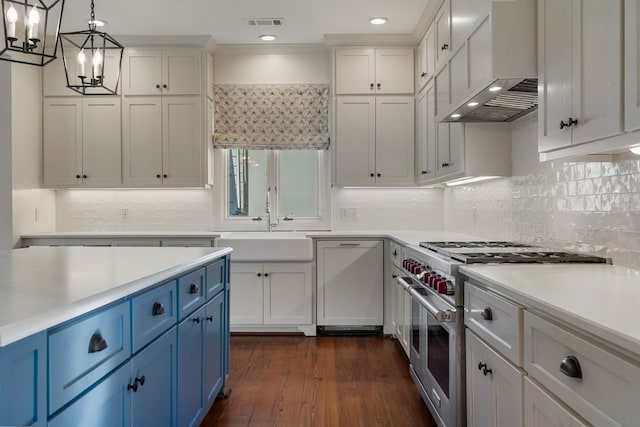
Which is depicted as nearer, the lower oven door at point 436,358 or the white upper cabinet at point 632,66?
the white upper cabinet at point 632,66

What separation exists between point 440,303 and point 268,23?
287cm

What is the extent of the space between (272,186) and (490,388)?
3.23m

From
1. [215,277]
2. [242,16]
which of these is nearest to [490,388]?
[215,277]

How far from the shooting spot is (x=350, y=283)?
12.7 feet

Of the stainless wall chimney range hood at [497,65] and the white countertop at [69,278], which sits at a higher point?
the stainless wall chimney range hood at [497,65]

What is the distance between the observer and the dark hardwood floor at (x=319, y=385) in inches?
94.1

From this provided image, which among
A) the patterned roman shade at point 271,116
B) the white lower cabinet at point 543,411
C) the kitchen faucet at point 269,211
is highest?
the patterned roman shade at point 271,116

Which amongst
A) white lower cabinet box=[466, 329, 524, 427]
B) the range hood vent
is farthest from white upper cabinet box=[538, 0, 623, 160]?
white lower cabinet box=[466, 329, 524, 427]

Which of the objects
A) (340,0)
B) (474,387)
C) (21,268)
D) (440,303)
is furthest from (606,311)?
(340,0)

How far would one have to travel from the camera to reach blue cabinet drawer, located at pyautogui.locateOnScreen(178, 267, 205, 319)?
73.3 inches

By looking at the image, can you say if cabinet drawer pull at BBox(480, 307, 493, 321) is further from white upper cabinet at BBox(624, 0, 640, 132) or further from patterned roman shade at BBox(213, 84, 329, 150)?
patterned roman shade at BBox(213, 84, 329, 150)

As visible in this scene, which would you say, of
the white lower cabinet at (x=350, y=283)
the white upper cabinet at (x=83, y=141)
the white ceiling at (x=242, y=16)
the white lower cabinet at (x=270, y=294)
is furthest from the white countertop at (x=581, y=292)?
the white upper cabinet at (x=83, y=141)

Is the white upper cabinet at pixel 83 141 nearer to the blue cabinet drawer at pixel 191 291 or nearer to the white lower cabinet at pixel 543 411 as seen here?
the blue cabinet drawer at pixel 191 291

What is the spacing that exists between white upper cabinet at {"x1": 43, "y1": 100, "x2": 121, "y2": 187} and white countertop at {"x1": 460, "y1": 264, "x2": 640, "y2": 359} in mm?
3558
